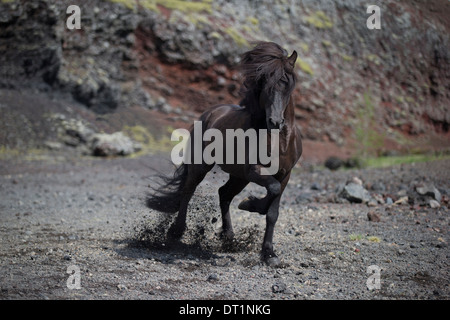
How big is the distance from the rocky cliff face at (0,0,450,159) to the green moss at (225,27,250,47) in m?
0.05

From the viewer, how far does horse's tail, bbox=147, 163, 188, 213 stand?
7035mm

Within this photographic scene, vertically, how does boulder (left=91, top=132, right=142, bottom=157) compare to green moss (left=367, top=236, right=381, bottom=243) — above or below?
above

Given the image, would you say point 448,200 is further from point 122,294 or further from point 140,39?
point 140,39

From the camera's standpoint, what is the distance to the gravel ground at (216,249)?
4.61 meters

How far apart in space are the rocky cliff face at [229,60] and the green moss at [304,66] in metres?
0.06

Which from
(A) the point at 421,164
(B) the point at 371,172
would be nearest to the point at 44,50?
(B) the point at 371,172

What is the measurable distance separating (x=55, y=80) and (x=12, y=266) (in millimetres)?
14252

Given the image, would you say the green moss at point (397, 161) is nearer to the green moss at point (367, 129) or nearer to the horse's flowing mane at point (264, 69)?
the green moss at point (367, 129)

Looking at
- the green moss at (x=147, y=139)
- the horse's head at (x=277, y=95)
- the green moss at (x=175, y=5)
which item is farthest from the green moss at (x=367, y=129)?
the horse's head at (x=277, y=95)

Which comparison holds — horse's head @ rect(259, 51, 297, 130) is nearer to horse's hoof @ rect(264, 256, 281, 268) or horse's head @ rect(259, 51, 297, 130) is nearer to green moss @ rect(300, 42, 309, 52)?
horse's hoof @ rect(264, 256, 281, 268)

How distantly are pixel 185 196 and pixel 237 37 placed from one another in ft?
54.3

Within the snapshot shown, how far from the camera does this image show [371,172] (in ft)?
44.4

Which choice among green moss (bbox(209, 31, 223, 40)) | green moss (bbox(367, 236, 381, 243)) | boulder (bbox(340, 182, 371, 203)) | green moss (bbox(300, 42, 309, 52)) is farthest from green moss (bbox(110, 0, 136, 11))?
green moss (bbox(367, 236, 381, 243))

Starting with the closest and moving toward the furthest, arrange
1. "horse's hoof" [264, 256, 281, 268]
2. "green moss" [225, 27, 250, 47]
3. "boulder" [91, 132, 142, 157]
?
"horse's hoof" [264, 256, 281, 268] < "boulder" [91, 132, 142, 157] < "green moss" [225, 27, 250, 47]
